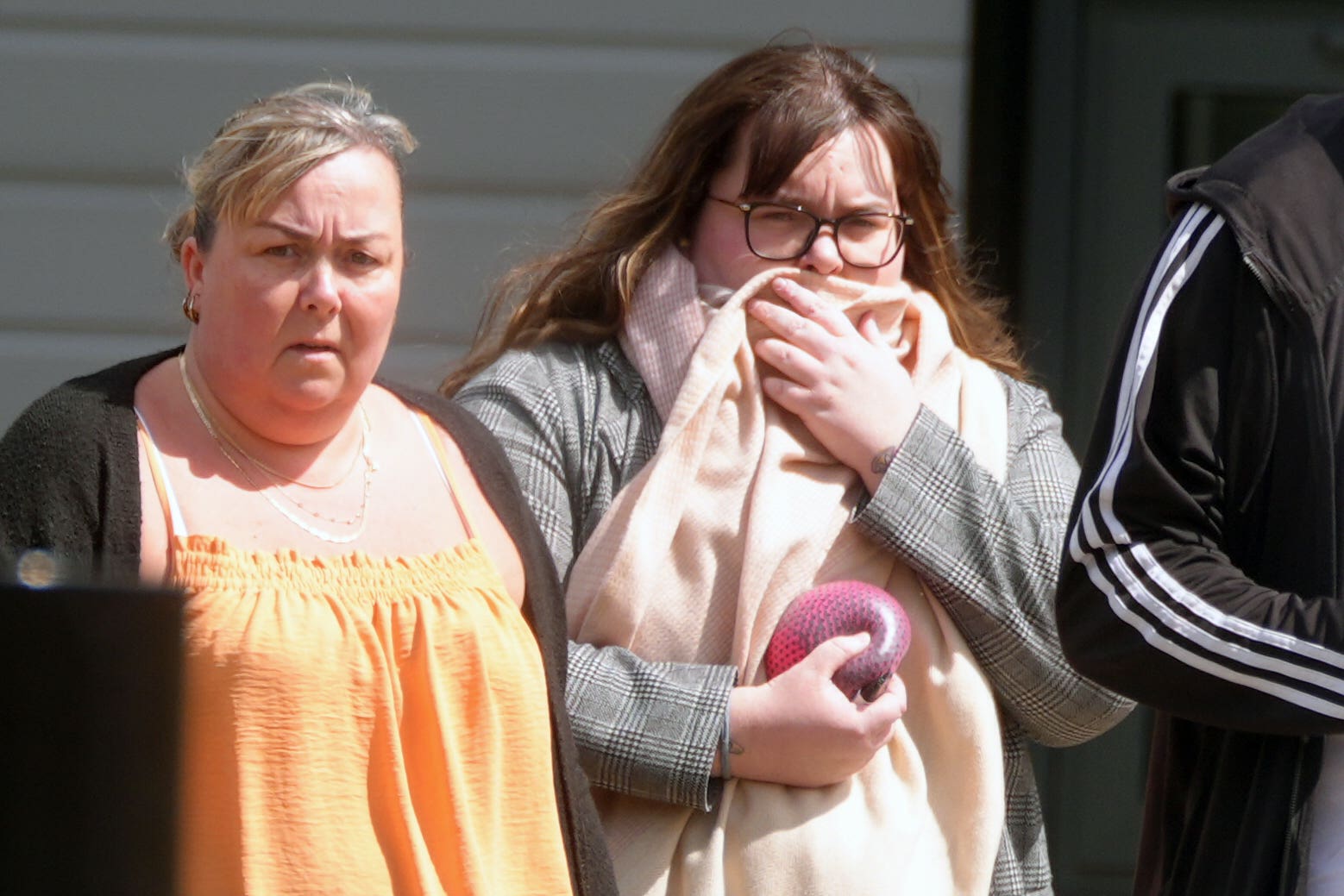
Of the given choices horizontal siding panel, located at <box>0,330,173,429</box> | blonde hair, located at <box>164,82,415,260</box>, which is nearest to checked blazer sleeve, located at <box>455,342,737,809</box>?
blonde hair, located at <box>164,82,415,260</box>

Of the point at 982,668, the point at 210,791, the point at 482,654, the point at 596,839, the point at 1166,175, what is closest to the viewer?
the point at 210,791

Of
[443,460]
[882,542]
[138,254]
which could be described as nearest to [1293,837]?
[882,542]

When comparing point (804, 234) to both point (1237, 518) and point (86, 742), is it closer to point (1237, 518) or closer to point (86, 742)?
point (1237, 518)

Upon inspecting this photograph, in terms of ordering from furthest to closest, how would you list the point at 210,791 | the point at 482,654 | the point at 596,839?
the point at 596,839
the point at 482,654
the point at 210,791

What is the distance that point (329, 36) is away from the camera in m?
4.50

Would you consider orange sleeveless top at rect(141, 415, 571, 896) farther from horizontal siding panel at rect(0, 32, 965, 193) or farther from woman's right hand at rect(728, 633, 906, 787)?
horizontal siding panel at rect(0, 32, 965, 193)

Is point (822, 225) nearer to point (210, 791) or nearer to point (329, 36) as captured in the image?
point (210, 791)

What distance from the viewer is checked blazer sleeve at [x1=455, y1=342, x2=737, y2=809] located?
264 centimetres

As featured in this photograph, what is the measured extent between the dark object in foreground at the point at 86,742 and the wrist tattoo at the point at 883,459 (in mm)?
1677

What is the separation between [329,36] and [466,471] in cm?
225

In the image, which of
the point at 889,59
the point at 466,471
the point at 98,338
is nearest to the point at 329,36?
the point at 98,338

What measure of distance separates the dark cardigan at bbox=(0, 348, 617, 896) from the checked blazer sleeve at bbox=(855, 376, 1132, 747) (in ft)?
1.81

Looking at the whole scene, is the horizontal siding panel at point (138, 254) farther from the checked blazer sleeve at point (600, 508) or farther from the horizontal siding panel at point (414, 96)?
the checked blazer sleeve at point (600, 508)

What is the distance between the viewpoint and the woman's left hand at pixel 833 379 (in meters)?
2.80
